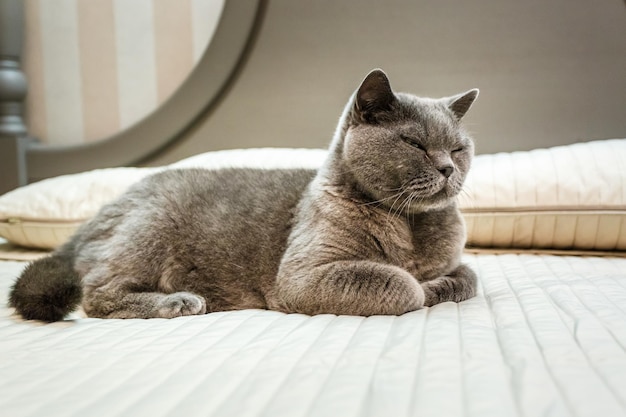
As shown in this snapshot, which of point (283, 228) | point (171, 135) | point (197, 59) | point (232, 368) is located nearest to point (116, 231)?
point (283, 228)

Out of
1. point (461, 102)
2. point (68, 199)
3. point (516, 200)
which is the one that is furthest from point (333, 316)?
point (68, 199)

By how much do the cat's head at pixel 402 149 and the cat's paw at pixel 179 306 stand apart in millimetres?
416

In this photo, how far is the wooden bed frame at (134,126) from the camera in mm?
2143

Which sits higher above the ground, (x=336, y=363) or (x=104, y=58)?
(x=104, y=58)

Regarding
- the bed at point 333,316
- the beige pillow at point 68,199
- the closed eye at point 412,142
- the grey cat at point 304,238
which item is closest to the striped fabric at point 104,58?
the bed at point 333,316

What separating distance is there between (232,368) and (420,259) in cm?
59

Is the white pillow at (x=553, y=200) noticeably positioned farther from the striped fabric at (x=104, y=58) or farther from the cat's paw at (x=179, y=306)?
the striped fabric at (x=104, y=58)

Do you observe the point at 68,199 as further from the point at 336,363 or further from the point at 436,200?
the point at 336,363

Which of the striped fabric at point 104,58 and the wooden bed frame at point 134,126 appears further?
the striped fabric at point 104,58

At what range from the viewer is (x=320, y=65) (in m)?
2.12

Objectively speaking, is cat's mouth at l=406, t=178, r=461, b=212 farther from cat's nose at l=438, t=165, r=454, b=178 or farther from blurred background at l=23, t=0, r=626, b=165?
blurred background at l=23, t=0, r=626, b=165

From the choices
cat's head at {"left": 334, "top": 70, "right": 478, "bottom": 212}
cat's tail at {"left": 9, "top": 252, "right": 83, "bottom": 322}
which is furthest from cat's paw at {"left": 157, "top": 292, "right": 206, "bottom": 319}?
cat's head at {"left": 334, "top": 70, "right": 478, "bottom": 212}

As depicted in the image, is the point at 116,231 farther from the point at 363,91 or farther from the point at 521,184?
the point at 521,184

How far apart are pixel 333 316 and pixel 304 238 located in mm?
217
